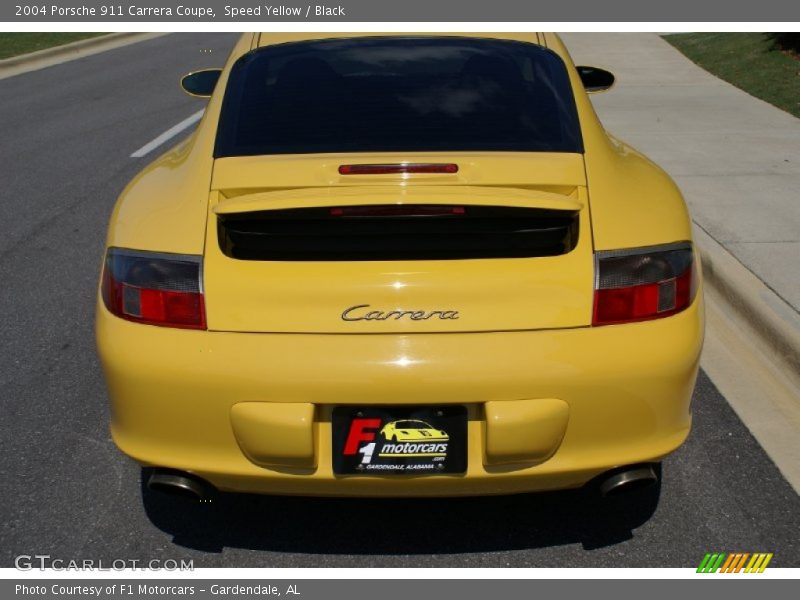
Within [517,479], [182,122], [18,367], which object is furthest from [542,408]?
[182,122]

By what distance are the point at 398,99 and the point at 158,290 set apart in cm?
128

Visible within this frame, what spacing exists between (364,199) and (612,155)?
3.61ft

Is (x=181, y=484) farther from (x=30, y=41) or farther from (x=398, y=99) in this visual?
(x=30, y=41)

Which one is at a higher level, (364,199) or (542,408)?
(364,199)

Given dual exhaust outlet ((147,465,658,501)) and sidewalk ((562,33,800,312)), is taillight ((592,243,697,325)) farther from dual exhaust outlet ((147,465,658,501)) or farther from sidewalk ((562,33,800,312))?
sidewalk ((562,33,800,312))

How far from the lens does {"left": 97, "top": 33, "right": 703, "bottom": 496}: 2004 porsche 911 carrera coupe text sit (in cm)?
301

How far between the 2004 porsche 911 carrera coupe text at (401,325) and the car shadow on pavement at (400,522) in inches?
16.8

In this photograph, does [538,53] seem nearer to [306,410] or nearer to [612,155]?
[612,155]

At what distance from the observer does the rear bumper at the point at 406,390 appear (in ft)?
9.79

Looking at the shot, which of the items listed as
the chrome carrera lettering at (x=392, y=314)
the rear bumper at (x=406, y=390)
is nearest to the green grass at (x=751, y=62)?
the rear bumper at (x=406, y=390)

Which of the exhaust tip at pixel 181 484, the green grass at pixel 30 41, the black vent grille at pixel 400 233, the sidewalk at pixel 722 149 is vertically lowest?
the green grass at pixel 30 41

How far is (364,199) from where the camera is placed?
3158mm

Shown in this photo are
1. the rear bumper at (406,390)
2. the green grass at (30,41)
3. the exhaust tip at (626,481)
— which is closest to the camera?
the rear bumper at (406,390)

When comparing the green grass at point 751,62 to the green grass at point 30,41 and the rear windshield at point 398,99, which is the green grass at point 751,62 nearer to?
the rear windshield at point 398,99
